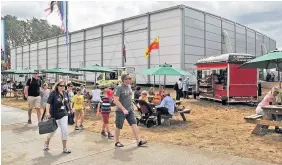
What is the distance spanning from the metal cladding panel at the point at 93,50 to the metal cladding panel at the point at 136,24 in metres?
6.43

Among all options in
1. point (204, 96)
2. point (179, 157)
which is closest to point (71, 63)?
point (204, 96)

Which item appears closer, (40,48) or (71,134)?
(71,134)

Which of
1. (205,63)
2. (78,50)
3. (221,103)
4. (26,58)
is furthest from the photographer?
(26,58)

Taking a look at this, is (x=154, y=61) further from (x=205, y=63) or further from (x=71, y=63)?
(x=71, y=63)

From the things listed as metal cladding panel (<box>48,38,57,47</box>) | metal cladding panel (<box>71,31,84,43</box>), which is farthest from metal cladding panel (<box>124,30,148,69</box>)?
metal cladding panel (<box>48,38,57,47</box>)

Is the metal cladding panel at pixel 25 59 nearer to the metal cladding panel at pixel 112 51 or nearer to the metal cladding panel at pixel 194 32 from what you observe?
the metal cladding panel at pixel 112 51

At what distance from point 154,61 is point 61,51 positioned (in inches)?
908

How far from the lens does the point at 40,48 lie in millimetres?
58500

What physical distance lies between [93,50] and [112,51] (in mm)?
4769

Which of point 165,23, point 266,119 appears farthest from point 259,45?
point 266,119

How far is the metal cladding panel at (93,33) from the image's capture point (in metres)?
42.6

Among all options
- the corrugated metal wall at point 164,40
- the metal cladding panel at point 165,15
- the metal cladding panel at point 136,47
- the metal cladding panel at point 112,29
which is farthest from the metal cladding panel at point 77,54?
the metal cladding panel at point 165,15

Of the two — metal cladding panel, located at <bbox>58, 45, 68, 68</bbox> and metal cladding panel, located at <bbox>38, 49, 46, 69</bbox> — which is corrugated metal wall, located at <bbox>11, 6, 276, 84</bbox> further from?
metal cladding panel, located at <bbox>38, 49, 46, 69</bbox>

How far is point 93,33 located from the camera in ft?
143
